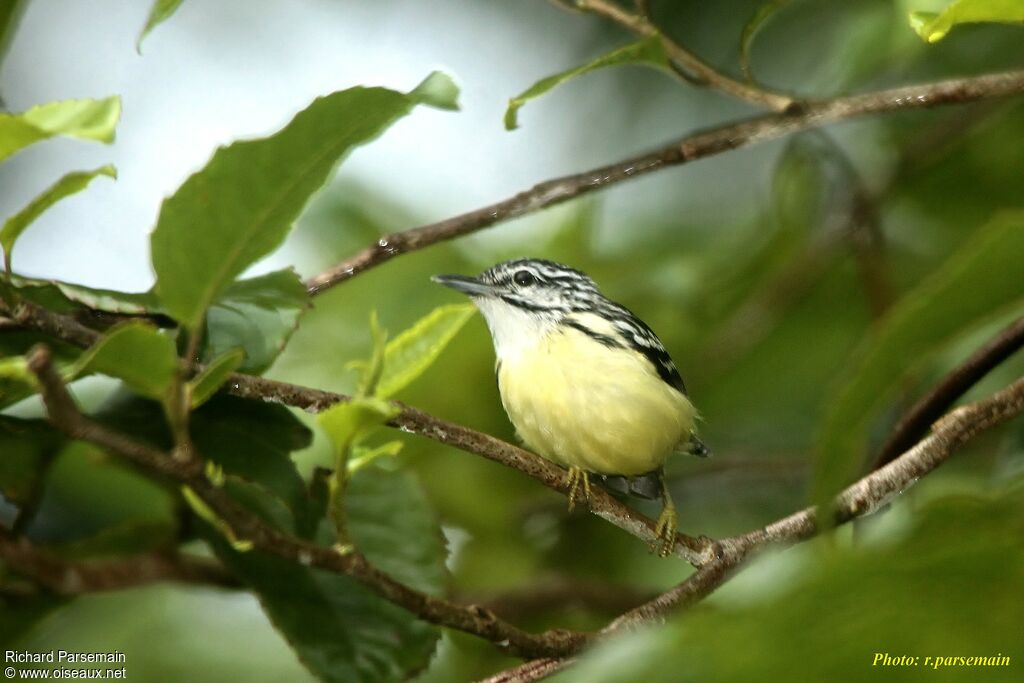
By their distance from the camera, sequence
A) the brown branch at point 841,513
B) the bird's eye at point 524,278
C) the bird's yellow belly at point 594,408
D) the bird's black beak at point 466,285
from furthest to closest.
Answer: the bird's eye at point 524,278 < the bird's black beak at point 466,285 < the bird's yellow belly at point 594,408 < the brown branch at point 841,513

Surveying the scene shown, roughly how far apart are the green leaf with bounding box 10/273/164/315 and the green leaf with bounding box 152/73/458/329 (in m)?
0.41

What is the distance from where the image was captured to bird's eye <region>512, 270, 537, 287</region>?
364 cm

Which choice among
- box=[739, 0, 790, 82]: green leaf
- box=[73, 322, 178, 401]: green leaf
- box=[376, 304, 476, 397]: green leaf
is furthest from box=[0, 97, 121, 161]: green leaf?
box=[739, 0, 790, 82]: green leaf

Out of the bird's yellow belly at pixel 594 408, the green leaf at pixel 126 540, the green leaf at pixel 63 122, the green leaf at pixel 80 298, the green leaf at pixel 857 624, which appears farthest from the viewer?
the bird's yellow belly at pixel 594 408

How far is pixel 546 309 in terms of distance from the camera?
342 cm

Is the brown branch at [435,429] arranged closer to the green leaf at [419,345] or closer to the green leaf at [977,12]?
the green leaf at [419,345]

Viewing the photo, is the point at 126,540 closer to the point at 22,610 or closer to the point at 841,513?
the point at 22,610

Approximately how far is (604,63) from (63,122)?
98 cm

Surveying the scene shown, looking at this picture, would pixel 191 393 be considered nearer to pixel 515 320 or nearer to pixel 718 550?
pixel 718 550

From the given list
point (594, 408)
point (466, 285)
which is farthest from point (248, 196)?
point (466, 285)

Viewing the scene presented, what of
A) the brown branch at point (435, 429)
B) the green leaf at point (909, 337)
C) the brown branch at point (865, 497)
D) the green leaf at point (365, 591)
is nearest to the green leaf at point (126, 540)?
the green leaf at point (365, 591)

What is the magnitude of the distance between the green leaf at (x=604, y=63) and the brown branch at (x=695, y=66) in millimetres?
94

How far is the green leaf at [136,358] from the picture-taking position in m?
1.46

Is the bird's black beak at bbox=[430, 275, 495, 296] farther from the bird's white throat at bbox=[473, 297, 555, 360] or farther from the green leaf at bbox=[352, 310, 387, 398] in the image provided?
the green leaf at bbox=[352, 310, 387, 398]
